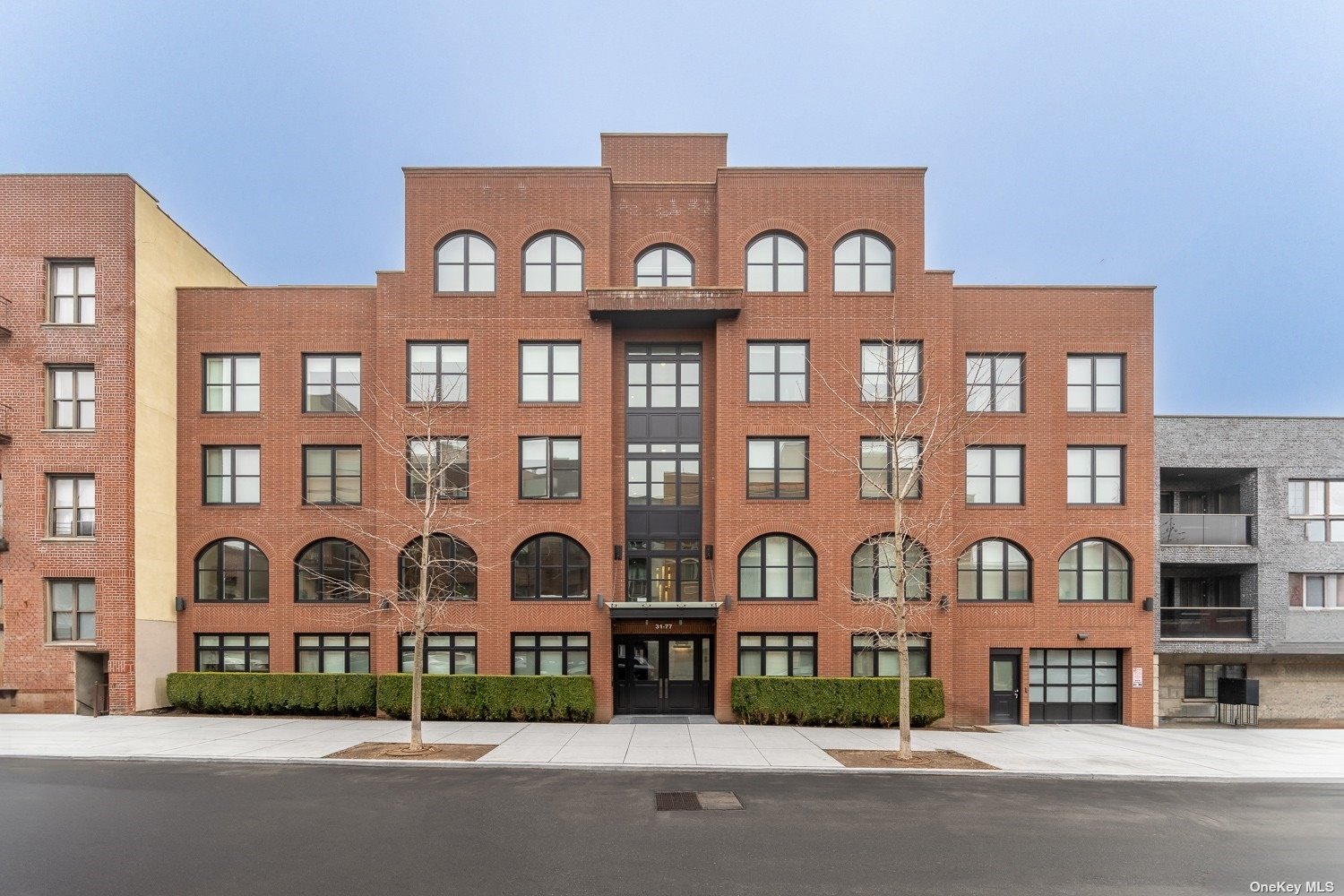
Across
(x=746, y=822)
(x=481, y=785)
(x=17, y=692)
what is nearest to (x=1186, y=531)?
(x=746, y=822)

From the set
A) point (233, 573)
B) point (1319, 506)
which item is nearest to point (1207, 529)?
point (1319, 506)

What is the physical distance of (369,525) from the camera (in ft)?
71.7

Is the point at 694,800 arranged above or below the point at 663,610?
below

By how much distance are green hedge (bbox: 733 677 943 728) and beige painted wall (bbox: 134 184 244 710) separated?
701 inches

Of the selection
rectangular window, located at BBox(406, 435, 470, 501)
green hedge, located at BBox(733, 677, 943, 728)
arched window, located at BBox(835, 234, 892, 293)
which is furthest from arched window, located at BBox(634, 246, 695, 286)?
green hedge, located at BBox(733, 677, 943, 728)

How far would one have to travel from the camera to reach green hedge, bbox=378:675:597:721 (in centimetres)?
2005

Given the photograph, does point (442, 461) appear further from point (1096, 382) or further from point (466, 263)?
point (1096, 382)

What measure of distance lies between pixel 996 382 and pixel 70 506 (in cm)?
2865

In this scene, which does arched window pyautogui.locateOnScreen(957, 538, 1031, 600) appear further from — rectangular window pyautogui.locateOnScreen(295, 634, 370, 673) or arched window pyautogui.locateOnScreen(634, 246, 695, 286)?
rectangular window pyautogui.locateOnScreen(295, 634, 370, 673)

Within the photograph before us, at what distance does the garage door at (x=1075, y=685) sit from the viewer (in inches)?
860

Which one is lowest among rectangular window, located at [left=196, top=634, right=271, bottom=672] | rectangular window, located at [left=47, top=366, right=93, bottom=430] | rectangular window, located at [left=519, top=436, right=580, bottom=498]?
rectangular window, located at [left=196, top=634, right=271, bottom=672]

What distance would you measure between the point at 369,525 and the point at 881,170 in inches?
771

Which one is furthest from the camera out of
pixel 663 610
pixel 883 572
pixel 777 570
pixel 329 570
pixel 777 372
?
pixel 329 570

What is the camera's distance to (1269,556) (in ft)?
75.8
